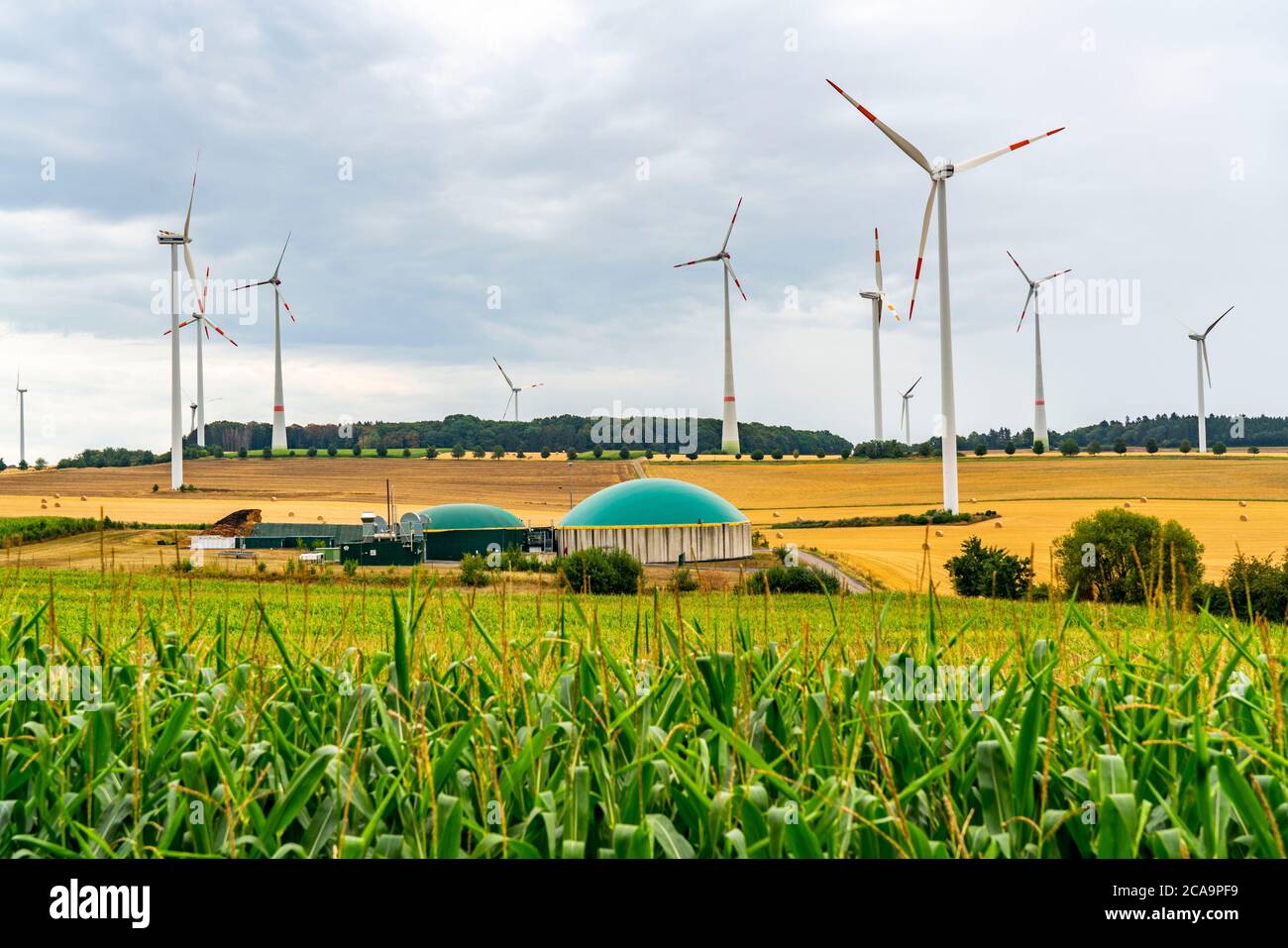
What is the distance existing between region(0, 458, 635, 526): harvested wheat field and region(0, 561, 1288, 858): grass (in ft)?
268

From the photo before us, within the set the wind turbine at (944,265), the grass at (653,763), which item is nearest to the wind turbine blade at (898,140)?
the wind turbine at (944,265)

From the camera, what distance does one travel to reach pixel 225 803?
521cm

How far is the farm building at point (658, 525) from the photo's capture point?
198ft

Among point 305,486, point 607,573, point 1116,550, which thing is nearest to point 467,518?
point 607,573

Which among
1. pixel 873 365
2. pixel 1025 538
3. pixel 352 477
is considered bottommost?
pixel 1025 538

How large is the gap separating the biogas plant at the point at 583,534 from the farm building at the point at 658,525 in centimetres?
6

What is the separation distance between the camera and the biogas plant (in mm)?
59844

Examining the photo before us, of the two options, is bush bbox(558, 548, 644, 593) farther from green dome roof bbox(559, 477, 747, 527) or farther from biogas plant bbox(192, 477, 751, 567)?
green dome roof bbox(559, 477, 747, 527)

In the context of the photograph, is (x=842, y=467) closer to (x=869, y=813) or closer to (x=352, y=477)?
(x=352, y=477)

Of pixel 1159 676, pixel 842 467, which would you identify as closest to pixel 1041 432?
pixel 842 467

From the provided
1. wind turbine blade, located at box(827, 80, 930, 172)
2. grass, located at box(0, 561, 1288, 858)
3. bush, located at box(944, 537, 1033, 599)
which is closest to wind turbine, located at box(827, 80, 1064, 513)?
wind turbine blade, located at box(827, 80, 930, 172)

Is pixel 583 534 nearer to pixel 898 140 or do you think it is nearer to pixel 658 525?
pixel 658 525

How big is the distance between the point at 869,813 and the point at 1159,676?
366 centimetres

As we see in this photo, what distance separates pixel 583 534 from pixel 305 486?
70.8 m
